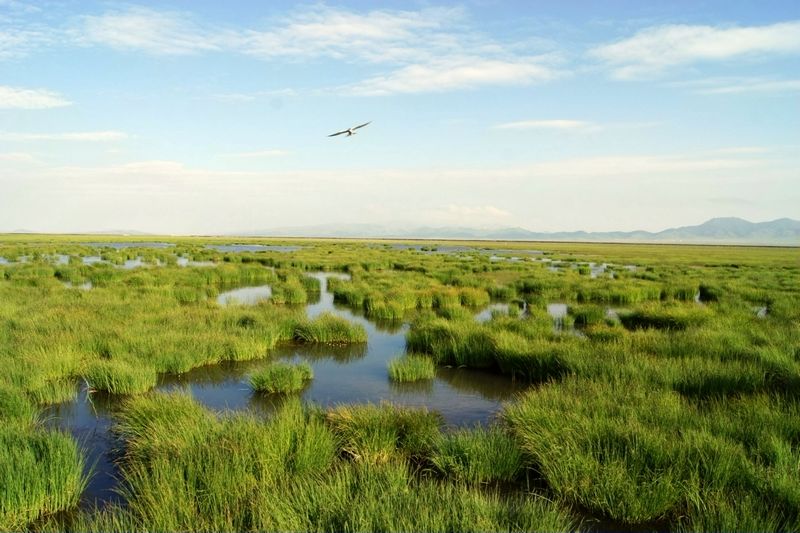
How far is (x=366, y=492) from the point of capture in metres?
5.15

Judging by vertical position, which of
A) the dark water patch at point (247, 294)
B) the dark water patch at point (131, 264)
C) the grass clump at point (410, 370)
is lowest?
the grass clump at point (410, 370)

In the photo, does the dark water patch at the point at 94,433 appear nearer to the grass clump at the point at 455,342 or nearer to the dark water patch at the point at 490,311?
the grass clump at the point at 455,342

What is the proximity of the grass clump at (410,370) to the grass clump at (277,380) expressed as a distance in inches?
83.7

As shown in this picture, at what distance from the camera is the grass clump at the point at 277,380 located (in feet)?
34.1

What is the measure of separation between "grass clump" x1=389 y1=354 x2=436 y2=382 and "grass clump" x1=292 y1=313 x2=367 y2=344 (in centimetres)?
363

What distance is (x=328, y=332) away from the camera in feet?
49.9

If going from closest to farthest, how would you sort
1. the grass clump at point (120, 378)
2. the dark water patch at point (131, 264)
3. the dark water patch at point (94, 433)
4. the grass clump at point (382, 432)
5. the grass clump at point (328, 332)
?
the dark water patch at point (94, 433), the grass clump at point (382, 432), the grass clump at point (120, 378), the grass clump at point (328, 332), the dark water patch at point (131, 264)

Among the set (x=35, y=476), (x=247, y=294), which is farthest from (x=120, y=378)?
(x=247, y=294)

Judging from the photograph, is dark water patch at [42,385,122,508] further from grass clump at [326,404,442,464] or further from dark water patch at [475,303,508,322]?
dark water patch at [475,303,508,322]

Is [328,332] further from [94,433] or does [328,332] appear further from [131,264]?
[131,264]

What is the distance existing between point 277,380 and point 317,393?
86cm

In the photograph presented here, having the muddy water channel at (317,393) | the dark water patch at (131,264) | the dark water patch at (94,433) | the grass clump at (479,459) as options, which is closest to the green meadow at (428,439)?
the grass clump at (479,459)

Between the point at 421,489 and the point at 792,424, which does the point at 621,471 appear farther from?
the point at 792,424

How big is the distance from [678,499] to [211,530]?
5.07 meters
